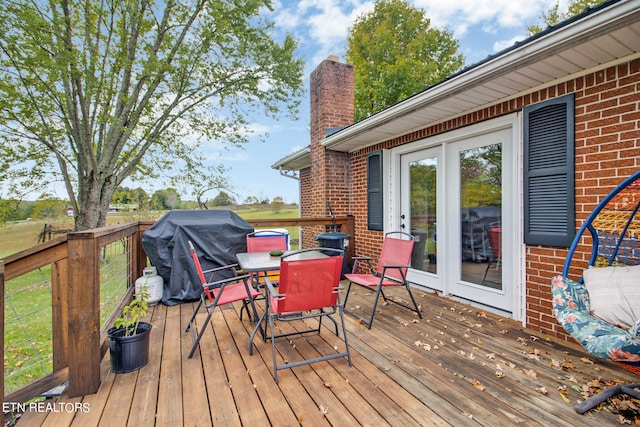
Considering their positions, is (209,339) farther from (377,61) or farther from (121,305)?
(377,61)

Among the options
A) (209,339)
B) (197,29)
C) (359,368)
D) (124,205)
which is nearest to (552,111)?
(359,368)

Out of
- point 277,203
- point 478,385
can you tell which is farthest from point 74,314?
point 277,203

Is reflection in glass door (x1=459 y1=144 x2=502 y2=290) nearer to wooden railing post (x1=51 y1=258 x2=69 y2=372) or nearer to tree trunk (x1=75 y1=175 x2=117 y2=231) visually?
wooden railing post (x1=51 y1=258 x2=69 y2=372)

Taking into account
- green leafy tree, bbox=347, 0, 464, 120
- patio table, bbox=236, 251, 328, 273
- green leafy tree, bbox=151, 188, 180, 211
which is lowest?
Answer: patio table, bbox=236, 251, 328, 273

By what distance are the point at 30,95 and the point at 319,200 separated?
6.74 m

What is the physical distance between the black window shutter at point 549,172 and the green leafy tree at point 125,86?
7.49m

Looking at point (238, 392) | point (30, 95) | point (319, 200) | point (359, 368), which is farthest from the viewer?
point (30, 95)

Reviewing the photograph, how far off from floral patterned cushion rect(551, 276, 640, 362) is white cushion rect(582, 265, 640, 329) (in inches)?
2.1

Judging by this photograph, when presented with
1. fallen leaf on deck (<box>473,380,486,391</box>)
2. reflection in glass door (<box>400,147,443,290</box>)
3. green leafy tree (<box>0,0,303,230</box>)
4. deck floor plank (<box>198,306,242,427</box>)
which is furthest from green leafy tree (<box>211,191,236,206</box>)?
fallen leaf on deck (<box>473,380,486,391</box>)

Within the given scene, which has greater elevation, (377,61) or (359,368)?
(377,61)

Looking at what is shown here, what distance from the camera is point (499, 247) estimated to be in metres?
3.48

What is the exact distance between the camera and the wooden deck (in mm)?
1791

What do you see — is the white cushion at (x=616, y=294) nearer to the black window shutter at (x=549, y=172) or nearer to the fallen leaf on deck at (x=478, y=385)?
the black window shutter at (x=549, y=172)

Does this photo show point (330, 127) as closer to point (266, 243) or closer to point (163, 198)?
point (266, 243)
